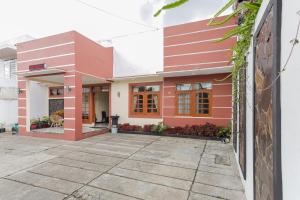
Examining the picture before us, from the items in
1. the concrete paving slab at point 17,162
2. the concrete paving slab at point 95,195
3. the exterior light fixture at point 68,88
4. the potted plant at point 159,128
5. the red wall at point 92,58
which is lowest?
the concrete paving slab at point 17,162

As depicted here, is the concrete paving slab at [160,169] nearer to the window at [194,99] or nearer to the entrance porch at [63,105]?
the entrance porch at [63,105]

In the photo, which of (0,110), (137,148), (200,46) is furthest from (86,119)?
(200,46)

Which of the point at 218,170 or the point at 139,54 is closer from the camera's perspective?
the point at 218,170

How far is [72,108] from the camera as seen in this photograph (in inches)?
260

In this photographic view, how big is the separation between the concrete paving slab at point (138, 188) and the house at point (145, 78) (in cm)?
421

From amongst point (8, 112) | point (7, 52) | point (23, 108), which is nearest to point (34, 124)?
point (23, 108)

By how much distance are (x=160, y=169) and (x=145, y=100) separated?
534cm

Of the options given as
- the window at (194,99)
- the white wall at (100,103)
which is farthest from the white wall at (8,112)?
the window at (194,99)

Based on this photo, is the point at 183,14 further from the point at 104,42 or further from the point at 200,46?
the point at 104,42

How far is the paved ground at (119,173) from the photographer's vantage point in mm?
2639

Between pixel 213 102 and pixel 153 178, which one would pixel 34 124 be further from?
pixel 213 102

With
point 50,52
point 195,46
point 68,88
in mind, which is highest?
point 195,46

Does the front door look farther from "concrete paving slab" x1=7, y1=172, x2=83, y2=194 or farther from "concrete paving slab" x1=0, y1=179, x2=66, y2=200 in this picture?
"concrete paving slab" x1=0, y1=179, x2=66, y2=200
